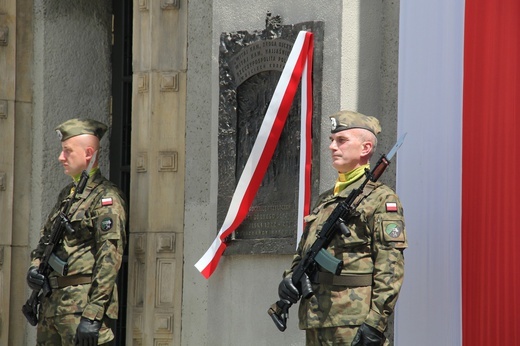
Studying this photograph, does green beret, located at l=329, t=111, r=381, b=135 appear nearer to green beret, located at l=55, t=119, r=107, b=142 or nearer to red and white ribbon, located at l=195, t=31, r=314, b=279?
red and white ribbon, located at l=195, t=31, r=314, b=279

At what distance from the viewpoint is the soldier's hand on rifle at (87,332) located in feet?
32.6

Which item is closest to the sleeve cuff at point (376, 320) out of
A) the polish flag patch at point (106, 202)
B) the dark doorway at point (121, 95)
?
the polish flag patch at point (106, 202)

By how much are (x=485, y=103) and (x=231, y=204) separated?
206 centimetres

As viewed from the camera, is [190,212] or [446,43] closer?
[446,43]

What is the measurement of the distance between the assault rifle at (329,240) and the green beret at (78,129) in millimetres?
2615

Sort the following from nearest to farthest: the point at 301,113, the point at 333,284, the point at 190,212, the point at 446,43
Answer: the point at 333,284
the point at 446,43
the point at 301,113
the point at 190,212

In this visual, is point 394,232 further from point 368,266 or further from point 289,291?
point 289,291

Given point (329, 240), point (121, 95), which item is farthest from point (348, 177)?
point (121, 95)

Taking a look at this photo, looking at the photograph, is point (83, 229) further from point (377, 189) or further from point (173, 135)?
point (377, 189)

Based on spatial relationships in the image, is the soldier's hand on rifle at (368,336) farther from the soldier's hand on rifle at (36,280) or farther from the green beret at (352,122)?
the soldier's hand on rifle at (36,280)

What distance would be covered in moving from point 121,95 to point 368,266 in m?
4.52

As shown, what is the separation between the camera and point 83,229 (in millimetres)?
10328

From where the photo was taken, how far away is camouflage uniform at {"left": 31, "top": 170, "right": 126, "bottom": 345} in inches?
399

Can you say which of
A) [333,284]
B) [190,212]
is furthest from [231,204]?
[333,284]
